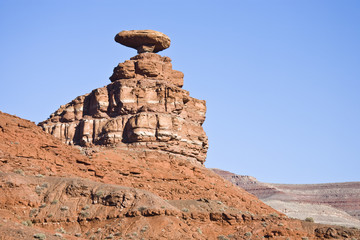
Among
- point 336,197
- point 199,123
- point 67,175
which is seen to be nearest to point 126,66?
point 199,123

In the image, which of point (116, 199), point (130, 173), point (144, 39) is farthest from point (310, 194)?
point (116, 199)

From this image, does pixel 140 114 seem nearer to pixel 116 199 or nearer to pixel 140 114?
pixel 140 114

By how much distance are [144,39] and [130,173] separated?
754 inches

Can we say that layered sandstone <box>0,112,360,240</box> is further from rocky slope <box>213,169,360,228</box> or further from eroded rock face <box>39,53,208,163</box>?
rocky slope <box>213,169,360,228</box>

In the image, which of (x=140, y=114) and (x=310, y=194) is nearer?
(x=140, y=114)

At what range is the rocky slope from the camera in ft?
477

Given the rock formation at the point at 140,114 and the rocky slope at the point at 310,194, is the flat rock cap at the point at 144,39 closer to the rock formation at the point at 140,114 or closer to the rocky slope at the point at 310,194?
the rock formation at the point at 140,114

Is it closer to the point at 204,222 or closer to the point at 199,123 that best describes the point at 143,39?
the point at 199,123

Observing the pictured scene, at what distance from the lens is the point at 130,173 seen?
187 feet

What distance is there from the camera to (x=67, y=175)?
51094 millimetres

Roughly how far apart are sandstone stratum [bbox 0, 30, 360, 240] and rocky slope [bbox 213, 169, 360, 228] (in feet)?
247

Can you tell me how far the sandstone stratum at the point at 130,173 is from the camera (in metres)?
43.9

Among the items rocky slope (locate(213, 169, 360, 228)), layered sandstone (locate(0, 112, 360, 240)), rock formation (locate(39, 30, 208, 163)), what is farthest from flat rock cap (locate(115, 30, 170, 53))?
rocky slope (locate(213, 169, 360, 228))

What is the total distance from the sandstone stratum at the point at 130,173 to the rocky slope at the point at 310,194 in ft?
247
